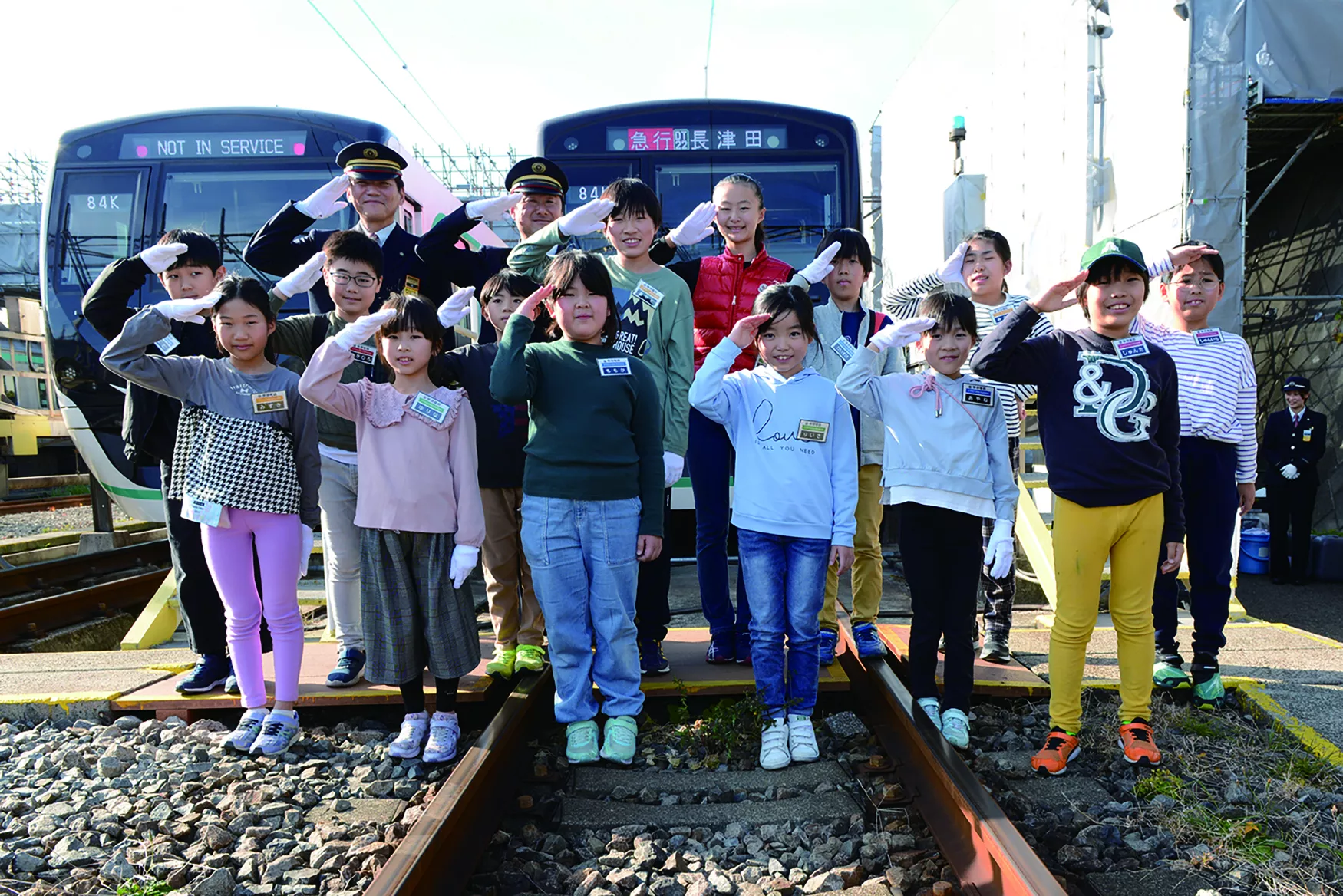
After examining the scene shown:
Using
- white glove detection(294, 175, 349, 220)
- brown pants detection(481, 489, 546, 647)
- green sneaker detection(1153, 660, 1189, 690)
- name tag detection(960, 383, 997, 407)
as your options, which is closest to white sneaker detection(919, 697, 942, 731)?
green sneaker detection(1153, 660, 1189, 690)

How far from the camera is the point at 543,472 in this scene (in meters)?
3.27

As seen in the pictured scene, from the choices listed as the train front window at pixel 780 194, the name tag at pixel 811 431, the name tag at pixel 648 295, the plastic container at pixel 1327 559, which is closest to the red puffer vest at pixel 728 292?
the name tag at pixel 648 295

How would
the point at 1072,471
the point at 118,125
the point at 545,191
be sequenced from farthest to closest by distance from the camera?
the point at 118,125 → the point at 545,191 → the point at 1072,471

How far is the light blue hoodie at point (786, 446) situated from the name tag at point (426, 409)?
3.18 ft

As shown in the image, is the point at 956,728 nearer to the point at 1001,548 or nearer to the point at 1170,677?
the point at 1001,548

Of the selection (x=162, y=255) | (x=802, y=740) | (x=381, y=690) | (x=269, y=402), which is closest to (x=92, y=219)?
(x=162, y=255)

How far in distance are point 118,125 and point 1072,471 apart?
297 inches

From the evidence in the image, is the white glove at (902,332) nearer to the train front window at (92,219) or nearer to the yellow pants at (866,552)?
the yellow pants at (866,552)

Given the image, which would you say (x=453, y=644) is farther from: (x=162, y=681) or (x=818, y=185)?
(x=818, y=185)

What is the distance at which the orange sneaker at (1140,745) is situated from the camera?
120 inches

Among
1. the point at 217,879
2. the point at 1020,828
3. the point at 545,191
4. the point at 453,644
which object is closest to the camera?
the point at 217,879

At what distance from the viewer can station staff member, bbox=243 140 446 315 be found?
420 cm

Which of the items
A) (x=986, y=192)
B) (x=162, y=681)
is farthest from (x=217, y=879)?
(x=986, y=192)

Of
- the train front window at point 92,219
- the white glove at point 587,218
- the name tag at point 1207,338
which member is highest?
the train front window at point 92,219
